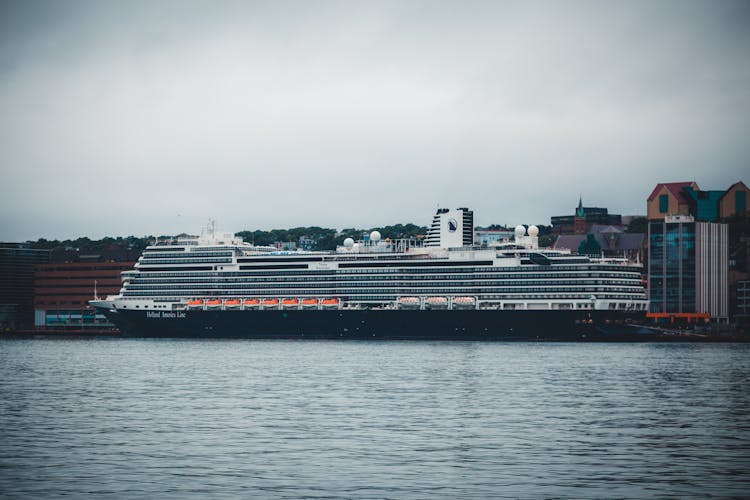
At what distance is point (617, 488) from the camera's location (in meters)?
37.6

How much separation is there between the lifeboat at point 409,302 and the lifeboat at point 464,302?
18.7 feet

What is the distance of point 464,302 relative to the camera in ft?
508

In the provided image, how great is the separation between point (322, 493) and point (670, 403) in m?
33.7

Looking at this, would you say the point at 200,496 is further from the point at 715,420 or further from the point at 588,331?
the point at 588,331

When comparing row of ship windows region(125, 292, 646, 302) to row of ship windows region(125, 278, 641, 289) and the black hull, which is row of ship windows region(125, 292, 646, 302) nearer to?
row of ship windows region(125, 278, 641, 289)

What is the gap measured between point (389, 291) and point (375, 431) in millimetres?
110852

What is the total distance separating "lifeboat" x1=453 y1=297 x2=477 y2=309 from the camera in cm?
15425

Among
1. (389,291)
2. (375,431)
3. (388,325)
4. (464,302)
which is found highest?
(389,291)

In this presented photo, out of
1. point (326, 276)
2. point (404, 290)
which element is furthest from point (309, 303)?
point (404, 290)

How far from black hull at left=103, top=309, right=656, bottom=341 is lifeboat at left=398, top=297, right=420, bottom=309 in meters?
2.03

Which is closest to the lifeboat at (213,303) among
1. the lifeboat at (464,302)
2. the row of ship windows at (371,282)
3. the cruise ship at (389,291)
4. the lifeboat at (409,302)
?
the cruise ship at (389,291)

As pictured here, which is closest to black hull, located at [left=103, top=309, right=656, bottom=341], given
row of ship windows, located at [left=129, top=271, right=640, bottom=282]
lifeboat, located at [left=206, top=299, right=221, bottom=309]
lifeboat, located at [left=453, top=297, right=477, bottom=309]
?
lifeboat, located at [left=453, top=297, right=477, bottom=309]

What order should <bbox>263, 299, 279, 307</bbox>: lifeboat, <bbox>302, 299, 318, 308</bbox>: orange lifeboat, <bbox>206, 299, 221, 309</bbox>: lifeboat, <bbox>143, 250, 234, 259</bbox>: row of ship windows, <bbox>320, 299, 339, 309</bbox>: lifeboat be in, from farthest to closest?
<bbox>143, 250, 234, 259</bbox>: row of ship windows, <bbox>206, 299, 221, 309</bbox>: lifeboat, <bbox>263, 299, 279, 307</bbox>: lifeboat, <bbox>302, 299, 318, 308</bbox>: orange lifeboat, <bbox>320, 299, 339, 309</bbox>: lifeboat

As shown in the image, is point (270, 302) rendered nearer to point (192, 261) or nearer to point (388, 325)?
point (192, 261)
